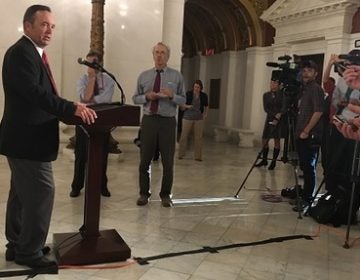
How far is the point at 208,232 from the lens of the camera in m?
3.75

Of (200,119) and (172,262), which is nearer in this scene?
(172,262)

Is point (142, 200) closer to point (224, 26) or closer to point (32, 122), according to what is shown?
point (32, 122)

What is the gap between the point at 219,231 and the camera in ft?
12.4

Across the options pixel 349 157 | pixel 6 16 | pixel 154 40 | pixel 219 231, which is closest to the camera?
pixel 219 231

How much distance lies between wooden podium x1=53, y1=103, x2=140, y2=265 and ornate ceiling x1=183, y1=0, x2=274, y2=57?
9.39 m

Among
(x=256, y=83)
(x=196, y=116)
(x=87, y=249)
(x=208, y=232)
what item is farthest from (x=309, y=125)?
(x=256, y=83)

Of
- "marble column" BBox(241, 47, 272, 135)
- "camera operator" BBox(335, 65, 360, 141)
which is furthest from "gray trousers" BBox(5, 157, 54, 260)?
"marble column" BBox(241, 47, 272, 135)

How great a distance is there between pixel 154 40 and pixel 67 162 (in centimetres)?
306

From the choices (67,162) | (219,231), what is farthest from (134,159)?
(219,231)

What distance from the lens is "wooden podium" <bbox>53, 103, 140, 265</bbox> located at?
2.83 meters

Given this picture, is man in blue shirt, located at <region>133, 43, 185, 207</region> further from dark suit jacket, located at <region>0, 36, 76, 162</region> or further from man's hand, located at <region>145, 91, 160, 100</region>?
dark suit jacket, located at <region>0, 36, 76, 162</region>

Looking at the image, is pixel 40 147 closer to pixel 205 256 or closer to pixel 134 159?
pixel 205 256

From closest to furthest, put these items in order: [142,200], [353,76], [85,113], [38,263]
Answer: [85,113] → [38,263] → [353,76] → [142,200]

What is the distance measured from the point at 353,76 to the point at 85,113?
2.34m
